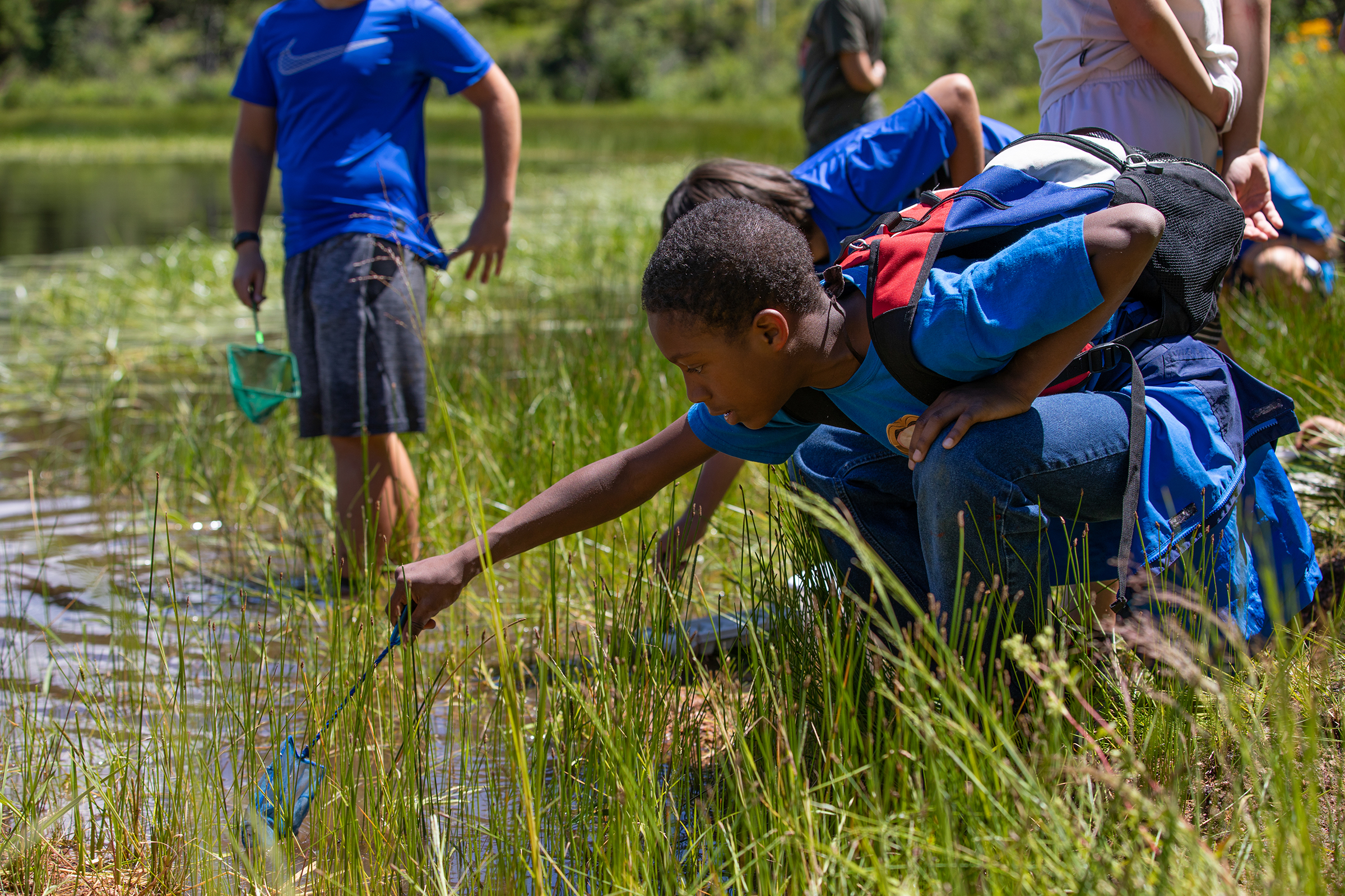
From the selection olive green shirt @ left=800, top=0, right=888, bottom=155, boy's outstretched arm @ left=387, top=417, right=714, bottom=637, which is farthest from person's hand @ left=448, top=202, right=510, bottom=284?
olive green shirt @ left=800, top=0, right=888, bottom=155

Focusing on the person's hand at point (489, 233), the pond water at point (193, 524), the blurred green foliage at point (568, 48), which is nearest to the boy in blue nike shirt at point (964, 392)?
the pond water at point (193, 524)

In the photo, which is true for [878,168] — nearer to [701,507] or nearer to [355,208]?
[701,507]

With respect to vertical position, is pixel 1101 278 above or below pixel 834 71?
below

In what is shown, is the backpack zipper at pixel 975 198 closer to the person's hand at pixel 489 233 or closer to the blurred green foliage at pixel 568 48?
the person's hand at pixel 489 233

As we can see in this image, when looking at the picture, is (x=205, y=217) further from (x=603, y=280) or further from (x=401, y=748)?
(x=401, y=748)

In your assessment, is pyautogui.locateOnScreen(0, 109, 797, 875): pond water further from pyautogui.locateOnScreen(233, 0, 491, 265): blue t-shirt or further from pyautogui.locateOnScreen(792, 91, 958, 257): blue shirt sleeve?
pyautogui.locateOnScreen(792, 91, 958, 257): blue shirt sleeve

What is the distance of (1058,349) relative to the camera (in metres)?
1.78

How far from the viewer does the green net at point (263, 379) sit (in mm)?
3123

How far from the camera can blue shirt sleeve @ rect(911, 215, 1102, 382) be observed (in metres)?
1.71

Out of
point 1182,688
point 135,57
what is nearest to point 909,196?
point 1182,688

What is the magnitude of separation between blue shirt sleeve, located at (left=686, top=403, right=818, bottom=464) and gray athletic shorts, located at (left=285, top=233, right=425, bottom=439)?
4.37ft

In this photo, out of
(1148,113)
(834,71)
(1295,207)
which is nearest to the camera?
(1148,113)

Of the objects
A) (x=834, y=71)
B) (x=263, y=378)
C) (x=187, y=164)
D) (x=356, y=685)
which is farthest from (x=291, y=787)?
(x=187, y=164)

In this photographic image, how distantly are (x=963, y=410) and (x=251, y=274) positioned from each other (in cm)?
229
